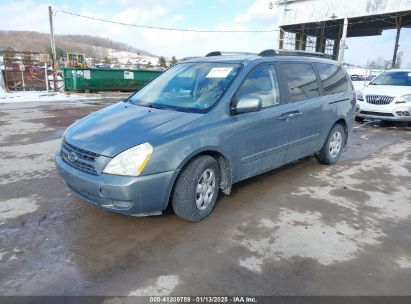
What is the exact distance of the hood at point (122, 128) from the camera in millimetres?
3256

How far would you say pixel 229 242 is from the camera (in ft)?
11.0

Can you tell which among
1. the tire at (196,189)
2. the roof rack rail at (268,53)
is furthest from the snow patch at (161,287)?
the roof rack rail at (268,53)

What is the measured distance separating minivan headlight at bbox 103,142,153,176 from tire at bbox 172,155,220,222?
45 cm

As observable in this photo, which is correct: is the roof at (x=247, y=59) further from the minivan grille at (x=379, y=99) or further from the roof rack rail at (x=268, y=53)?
the minivan grille at (x=379, y=99)

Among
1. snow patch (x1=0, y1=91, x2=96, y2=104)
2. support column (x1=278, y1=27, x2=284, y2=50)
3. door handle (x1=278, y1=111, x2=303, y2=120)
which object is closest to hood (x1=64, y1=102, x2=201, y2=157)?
door handle (x1=278, y1=111, x2=303, y2=120)

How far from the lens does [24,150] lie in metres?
6.52

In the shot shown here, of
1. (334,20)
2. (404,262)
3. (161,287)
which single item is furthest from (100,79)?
(404,262)

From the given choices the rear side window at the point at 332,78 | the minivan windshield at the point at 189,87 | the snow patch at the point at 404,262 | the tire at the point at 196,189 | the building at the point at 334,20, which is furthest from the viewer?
the building at the point at 334,20

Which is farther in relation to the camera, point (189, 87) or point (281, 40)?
point (281, 40)

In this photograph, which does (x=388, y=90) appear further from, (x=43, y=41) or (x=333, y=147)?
(x=43, y=41)

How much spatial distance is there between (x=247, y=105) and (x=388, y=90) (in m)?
7.40

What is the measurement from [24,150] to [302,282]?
569cm

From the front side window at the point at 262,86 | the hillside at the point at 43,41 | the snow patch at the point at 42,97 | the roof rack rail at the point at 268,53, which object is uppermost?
the hillside at the point at 43,41

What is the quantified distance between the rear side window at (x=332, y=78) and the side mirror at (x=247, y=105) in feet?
6.77
